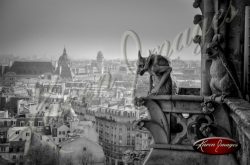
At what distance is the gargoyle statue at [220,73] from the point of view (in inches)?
99.9

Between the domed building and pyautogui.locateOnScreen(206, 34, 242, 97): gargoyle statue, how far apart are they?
15.0 metres

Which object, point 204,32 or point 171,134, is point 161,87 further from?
point 204,32

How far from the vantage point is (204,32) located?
3.32m

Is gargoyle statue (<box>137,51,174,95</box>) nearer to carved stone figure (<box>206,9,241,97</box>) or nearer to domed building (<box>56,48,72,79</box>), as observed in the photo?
carved stone figure (<box>206,9,241,97</box>)

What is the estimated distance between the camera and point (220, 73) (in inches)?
102

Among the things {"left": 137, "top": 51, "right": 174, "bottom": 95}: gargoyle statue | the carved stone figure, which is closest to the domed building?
{"left": 137, "top": 51, "right": 174, "bottom": 95}: gargoyle statue

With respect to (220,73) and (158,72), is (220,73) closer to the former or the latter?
(220,73)

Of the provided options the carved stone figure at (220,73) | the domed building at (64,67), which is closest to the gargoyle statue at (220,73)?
the carved stone figure at (220,73)

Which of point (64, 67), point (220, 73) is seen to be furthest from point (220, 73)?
point (64, 67)

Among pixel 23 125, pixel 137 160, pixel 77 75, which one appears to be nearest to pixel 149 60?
pixel 137 160

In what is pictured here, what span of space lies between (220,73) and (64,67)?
52.3 feet

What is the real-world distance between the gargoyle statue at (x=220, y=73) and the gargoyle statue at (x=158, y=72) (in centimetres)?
39

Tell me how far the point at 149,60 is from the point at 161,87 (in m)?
0.23

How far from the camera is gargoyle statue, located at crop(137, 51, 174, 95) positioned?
2916mm
